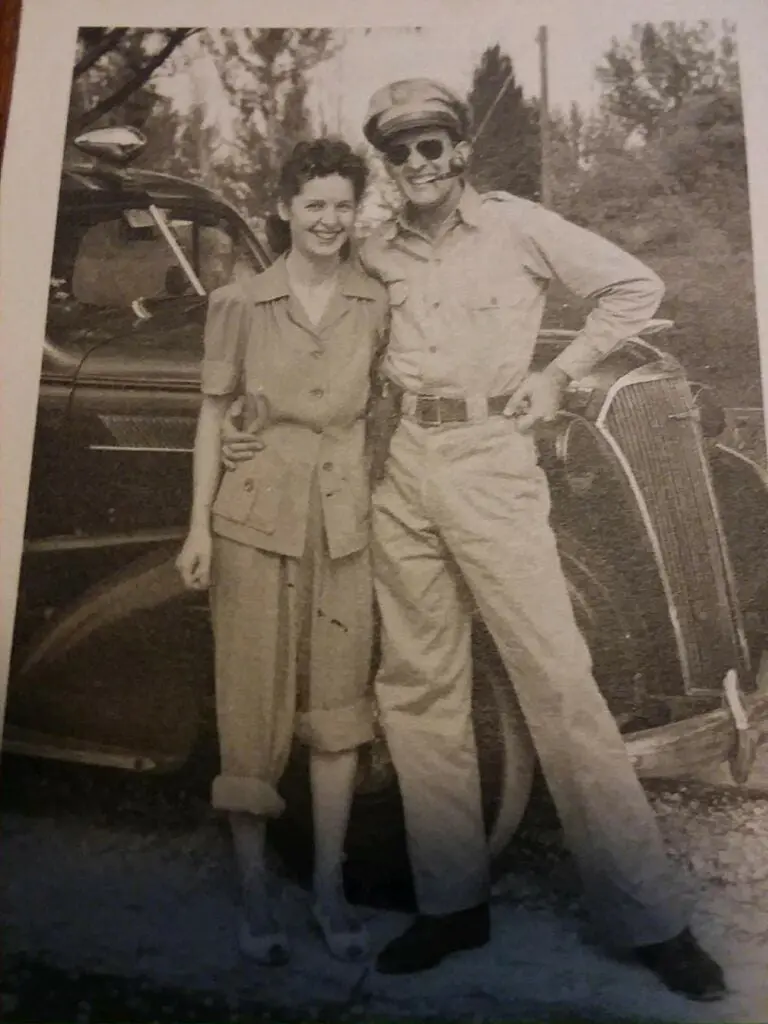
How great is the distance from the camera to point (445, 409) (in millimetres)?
1320

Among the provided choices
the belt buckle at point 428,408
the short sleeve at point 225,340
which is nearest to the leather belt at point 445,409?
the belt buckle at point 428,408

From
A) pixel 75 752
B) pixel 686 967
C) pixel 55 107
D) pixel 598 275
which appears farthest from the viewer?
pixel 55 107

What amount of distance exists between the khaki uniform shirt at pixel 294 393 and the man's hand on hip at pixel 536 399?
0.67ft

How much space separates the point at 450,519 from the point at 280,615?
0.84 ft

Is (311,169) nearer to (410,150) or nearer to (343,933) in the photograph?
(410,150)

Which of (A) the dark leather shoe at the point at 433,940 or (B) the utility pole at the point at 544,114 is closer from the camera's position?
(A) the dark leather shoe at the point at 433,940

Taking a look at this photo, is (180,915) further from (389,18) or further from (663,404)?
(389,18)

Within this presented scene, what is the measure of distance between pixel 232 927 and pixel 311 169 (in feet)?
3.35

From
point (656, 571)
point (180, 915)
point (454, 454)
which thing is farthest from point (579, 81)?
point (180, 915)

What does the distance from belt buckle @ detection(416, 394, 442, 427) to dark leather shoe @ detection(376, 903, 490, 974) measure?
24.0 inches

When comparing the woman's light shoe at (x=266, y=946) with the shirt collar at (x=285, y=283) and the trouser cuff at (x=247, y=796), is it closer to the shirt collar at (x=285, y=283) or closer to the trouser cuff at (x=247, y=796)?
Answer: the trouser cuff at (x=247, y=796)

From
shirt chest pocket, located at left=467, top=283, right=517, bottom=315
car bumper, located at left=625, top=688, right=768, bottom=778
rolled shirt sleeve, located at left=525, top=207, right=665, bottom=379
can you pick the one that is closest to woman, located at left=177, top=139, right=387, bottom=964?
shirt chest pocket, located at left=467, top=283, right=517, bottom=315

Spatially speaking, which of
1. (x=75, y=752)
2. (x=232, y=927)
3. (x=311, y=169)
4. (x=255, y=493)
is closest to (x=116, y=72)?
(x=311, y=169)

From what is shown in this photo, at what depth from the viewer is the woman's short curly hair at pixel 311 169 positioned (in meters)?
1.40
